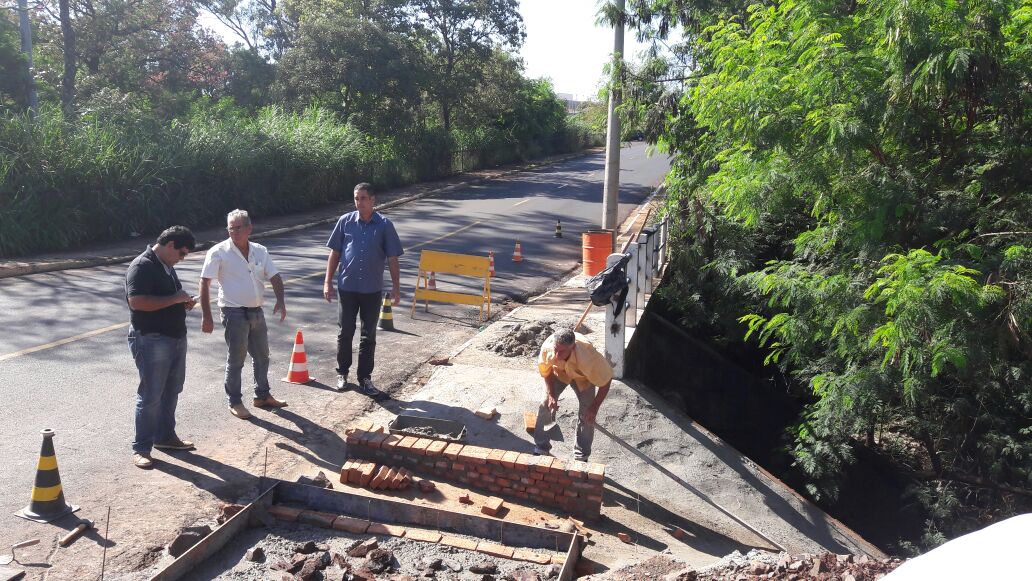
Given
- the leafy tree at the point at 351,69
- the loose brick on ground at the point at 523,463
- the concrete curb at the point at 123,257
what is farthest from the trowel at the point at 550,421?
the leafy tree at the point at 351,69

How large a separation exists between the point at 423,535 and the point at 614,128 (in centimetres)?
1263

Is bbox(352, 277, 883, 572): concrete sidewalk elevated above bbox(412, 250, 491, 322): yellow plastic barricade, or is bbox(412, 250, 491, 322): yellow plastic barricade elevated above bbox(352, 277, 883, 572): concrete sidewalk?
bbox(412, 250, 491, 322): yellow plastic barricade

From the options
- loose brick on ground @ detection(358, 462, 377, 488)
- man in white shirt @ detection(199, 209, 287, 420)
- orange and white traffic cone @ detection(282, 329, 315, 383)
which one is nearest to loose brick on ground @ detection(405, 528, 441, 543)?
loose brick on ground @ detection(358, 462, 377, 488)

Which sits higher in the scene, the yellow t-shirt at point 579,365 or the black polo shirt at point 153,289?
the black polo shirt at point 153,289

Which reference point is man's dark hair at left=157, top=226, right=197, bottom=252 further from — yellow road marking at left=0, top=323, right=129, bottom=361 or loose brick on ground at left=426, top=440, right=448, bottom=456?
yellow road marking at left=0, top=323, right=129, bottom=361

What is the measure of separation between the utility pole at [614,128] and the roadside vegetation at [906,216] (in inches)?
237

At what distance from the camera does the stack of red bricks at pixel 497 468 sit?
579cm

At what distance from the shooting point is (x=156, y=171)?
19.3 meters

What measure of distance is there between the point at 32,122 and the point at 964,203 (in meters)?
18.2

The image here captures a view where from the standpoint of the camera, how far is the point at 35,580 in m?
4.27

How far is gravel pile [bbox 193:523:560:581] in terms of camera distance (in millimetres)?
4508

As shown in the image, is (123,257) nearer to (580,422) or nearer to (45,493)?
(45,493)

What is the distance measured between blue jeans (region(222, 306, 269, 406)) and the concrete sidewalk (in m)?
1.18

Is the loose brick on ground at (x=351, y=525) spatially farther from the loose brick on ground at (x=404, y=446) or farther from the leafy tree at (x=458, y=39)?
the leafy tree at (x=458, y=39)
